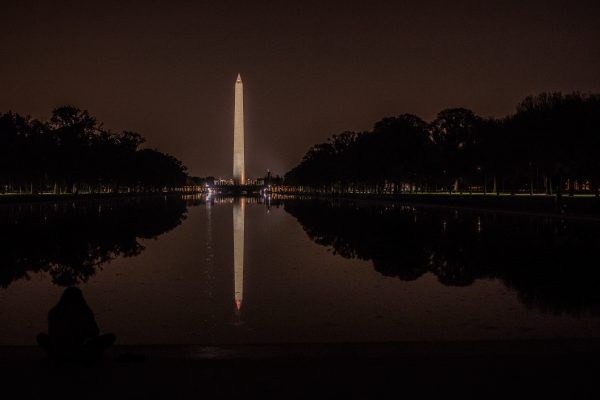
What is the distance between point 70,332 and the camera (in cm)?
702

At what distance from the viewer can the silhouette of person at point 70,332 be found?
22.9ft

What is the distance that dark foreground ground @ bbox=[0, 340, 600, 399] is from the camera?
20.3 ft

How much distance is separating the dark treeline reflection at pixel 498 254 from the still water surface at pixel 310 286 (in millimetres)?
56

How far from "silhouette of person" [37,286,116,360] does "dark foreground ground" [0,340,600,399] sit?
0.16 m

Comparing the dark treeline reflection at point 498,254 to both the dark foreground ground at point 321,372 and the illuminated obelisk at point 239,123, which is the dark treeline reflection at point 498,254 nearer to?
the dark foreground ground at point 321,372

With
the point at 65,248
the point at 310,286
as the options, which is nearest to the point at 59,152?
the point at 65,248

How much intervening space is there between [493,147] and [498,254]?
2506 inches

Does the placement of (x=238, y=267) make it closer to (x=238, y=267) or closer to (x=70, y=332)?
(x=238, y=267)

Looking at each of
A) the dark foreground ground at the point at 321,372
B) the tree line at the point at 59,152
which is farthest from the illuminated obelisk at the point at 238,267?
the tree line at the point at 59,152

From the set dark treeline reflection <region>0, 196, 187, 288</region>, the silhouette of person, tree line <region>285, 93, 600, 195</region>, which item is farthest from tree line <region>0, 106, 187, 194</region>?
the silhouette of person

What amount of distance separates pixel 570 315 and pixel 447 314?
6.84ft

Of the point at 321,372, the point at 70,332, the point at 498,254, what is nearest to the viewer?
the point at 321,372

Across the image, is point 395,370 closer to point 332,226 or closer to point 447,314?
point 447,314

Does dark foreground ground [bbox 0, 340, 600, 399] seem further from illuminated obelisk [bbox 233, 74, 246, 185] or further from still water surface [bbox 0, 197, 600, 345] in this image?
illuminated obelisk [bbox 233, 74, 246, 185]
